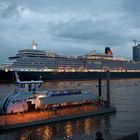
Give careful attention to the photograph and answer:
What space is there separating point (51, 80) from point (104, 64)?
34.1m

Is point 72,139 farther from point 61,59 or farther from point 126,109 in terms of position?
point 61,59

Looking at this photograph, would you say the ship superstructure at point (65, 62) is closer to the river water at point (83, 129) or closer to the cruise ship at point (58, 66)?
the cruise ship at point (58, 66)

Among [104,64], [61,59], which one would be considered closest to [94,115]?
[61,59]

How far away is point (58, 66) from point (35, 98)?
99518 millimetres

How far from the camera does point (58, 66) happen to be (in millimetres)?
134250

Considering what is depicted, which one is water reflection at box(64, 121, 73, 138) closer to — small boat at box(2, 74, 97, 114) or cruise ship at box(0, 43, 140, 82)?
small boat at box(2, 74, 97, 114)

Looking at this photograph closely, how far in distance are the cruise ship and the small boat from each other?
252 feet

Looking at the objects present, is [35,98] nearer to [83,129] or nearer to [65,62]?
[83,129]

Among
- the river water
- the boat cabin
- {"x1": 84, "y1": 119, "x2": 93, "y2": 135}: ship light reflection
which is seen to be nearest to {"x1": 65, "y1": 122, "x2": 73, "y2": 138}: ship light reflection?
the river water

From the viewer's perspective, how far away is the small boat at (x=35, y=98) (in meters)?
32.5

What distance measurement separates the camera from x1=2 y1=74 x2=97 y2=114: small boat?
32.5m

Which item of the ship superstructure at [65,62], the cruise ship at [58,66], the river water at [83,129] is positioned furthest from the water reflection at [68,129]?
the ship superstructure at [65,62]

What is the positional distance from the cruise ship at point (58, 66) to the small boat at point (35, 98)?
77.0 m

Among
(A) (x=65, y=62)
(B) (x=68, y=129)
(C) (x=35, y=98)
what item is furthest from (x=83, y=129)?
(A) (x=65, y=62)
